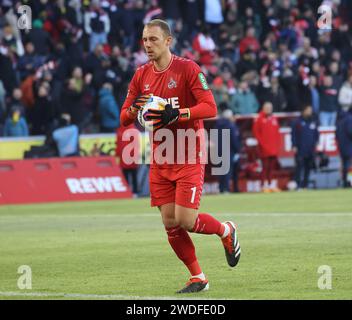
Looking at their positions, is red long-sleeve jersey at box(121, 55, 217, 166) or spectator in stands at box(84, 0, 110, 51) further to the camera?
spectator in stands at box(84, 0, 110, 51)

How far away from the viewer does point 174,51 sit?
3094 centimetres

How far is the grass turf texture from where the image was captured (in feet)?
35.3

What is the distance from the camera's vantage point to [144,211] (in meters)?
21.9

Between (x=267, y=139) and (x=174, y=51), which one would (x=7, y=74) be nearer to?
(x=174, y=51)

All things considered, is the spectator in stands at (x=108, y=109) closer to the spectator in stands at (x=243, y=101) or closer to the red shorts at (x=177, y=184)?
the spectator in stands at (x=243, y=101)


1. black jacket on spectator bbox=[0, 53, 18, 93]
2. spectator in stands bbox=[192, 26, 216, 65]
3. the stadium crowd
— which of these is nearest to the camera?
black jacket on spectator bbox=[0, 53, 18, 93]

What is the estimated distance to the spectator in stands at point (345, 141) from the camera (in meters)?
29.4

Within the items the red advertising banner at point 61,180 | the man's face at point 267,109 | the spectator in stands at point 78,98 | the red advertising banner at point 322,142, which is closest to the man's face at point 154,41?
the red advertising banner at point 61,180

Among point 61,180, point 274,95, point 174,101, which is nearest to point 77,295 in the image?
point 174,101

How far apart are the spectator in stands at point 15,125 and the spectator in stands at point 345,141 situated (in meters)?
8.48

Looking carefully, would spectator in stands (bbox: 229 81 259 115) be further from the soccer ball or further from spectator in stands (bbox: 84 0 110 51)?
the soccer ball

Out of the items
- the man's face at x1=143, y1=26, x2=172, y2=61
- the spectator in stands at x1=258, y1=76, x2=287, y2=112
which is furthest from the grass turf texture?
the spectator in stands at x1=258, y1=76, x2=287, y2=112

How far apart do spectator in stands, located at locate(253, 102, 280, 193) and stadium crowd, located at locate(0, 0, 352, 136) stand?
113cm
